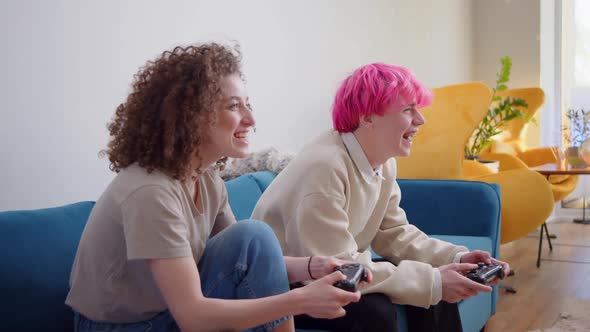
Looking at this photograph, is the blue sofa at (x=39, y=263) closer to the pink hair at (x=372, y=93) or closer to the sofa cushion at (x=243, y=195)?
the sofa cushion at (x=243, y=195)

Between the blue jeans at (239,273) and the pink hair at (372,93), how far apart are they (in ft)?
1.97

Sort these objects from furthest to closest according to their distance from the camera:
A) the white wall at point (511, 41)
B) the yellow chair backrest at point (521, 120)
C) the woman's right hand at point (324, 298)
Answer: the white wall at point (511, 41) < the yellow chair backrest at point (521, 120) < the woman's right hand at point (324, 298)

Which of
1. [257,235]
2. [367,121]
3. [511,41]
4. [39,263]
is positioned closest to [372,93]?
[367,121]

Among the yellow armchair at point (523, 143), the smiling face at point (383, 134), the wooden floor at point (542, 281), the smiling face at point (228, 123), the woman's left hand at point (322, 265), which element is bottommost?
the wooden floor at point (542, 281)

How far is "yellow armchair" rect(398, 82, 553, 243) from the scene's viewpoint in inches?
124

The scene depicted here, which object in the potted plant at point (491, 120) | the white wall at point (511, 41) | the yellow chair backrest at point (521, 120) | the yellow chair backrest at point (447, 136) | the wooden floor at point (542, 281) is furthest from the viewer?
the white wall at point (511, 41)

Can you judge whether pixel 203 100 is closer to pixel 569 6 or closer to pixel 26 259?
pixel 26 259

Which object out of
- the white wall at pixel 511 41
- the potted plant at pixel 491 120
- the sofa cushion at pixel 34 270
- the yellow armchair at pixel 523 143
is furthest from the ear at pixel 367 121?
the white wall at pixel 511 41

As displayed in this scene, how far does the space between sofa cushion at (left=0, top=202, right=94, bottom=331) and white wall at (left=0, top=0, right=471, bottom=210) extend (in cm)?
34

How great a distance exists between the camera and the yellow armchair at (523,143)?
15.6 feet

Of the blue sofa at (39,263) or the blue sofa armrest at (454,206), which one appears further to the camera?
the blue sofa armrest at (454,206)

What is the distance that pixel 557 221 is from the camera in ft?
18.6

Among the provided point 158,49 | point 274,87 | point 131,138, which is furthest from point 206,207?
point 274,87

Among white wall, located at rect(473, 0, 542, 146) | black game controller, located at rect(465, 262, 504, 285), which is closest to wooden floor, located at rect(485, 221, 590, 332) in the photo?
black game controller, located at rect(465, 262, 504, 285)
